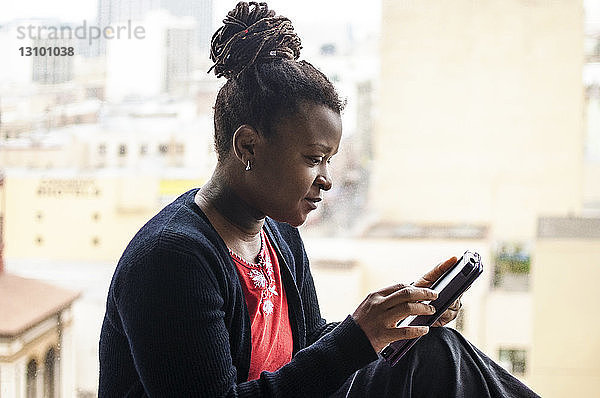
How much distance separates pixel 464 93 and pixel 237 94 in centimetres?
119

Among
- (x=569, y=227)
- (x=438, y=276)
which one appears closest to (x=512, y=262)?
(x=569, y=227)

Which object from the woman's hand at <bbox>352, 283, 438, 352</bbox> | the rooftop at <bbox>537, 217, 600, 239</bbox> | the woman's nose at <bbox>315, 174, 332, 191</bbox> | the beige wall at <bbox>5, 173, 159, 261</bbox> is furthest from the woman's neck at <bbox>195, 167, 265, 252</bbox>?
the rooftop at <bbox>537, 217, 600, 239</bbox>

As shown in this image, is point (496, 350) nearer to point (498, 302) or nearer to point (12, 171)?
point (498, 302)

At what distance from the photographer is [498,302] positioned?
7.48 ft

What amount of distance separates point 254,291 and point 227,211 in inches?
5.1

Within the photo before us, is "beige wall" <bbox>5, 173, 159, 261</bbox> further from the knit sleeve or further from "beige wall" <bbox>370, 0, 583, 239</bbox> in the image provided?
the knit sleeve

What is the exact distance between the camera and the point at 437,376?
3.82 ft

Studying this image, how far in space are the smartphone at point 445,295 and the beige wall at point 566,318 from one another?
45.0 inches

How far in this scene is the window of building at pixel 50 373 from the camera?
6.96 feet

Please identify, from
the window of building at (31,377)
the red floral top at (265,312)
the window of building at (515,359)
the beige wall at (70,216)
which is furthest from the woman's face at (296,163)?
the window of building at (515,359)

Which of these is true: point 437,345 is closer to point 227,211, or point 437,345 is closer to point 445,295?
point 445,295

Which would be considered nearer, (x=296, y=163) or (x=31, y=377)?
(x=296, y=163)

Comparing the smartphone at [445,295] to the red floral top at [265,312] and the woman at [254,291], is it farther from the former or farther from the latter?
the red floral top at [265,312]

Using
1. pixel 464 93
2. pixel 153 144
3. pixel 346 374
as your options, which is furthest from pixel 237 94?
pixel 464 93
